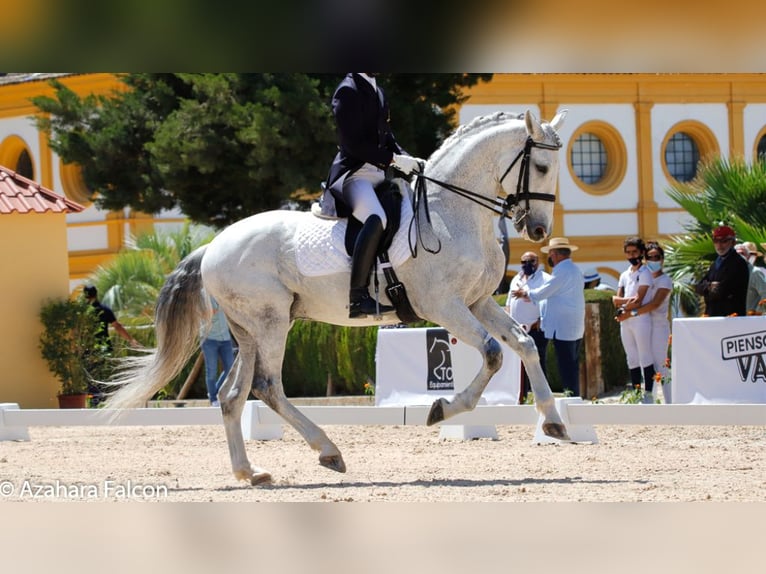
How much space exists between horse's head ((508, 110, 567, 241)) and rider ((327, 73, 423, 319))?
69 centimetres

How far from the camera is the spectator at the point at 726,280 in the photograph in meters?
12.5

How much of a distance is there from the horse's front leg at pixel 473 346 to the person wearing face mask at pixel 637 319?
19.8 ft

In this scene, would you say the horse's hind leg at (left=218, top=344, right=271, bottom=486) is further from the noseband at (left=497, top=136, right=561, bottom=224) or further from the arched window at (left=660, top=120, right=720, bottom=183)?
the arched window at (left=660, top=120, right=720, bottom=183)

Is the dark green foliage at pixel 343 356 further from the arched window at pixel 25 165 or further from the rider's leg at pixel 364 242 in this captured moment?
the arched window at pixel 25 165

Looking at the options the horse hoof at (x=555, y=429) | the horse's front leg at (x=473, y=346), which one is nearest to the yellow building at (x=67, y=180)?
the horse's front leg at (x=473, y=346)

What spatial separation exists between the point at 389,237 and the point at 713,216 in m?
9.88

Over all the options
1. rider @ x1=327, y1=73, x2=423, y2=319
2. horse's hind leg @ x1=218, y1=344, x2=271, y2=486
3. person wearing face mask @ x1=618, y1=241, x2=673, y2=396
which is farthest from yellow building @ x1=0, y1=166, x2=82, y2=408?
rider @ x1=327, y1=73, x2=423, y2=319

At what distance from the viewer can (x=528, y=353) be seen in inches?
296

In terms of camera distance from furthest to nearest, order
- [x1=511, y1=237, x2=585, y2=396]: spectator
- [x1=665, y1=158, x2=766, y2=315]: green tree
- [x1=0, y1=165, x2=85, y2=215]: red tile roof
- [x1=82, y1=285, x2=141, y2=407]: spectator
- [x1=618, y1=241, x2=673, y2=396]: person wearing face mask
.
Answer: [x1=82, y1=285, x2=141, y2=407]: spectator → [x1=0, y1=165, x2=85, y2=215]: red tile roof → [x1=665, y1=158, x2=766, y2=315]: green tree → [x1=618, y1=241, x2=673, y2=396]: person wearing face mask → [x1=511, y1=237, x2=585, y2=396]: spectator

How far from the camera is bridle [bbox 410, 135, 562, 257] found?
25.3 feet

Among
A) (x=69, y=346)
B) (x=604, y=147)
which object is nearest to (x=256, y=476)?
(x=69, y=346)

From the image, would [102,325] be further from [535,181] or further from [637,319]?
[535,181]
